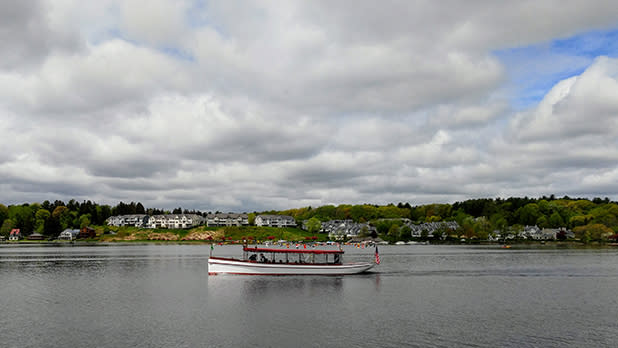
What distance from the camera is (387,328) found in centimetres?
4231

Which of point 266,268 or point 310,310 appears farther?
point 266,268

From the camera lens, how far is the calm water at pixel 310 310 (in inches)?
1530

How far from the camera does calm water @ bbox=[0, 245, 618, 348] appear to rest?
38.9m

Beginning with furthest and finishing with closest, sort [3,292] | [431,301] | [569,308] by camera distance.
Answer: [3,292], [431,301], [569,308]

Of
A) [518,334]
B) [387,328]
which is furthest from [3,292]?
[518,334]

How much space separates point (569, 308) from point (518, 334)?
1612cm

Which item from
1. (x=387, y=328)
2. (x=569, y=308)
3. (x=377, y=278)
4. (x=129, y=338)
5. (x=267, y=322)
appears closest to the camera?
(x=129, y=338)

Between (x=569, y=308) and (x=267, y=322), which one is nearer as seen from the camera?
(x=267, y=322)

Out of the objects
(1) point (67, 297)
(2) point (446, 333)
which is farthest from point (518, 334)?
(1) point (67, 297)

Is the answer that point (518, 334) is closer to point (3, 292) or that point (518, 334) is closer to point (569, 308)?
point (569, 308)

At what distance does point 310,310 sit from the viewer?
169 feet

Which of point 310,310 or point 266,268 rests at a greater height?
point 266,268

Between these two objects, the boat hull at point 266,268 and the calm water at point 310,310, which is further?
the boat hull at point 266,268

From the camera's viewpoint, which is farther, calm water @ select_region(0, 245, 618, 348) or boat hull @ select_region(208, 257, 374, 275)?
boat hull @ select_region(208, 257, 374, 275)
